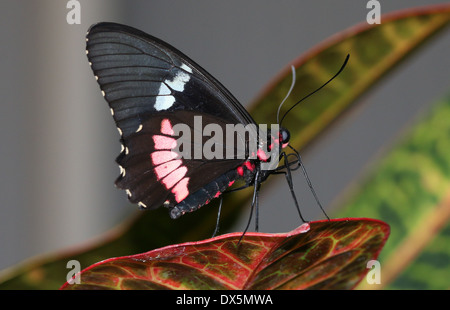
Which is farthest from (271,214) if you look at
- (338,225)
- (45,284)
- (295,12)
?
(338,225)

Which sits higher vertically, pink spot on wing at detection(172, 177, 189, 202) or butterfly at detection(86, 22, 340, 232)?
butterfly at detection(86, 22, 340, 232)

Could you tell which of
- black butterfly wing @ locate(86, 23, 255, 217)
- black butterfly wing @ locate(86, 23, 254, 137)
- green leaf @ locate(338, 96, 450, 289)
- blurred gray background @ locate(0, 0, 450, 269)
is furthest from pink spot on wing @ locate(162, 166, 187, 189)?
blurred gray background @ locate(0, 0, 450, 269)

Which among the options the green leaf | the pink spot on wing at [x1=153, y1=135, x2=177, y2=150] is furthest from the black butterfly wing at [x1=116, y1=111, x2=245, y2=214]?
the green leaf

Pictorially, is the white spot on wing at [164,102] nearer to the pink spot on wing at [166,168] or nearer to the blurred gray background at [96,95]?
the pink spot on wing at [166,168]

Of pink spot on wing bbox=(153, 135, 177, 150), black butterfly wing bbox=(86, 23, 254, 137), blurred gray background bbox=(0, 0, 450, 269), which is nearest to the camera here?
black butterfly wing bbox=(86, 23, 254, 137)

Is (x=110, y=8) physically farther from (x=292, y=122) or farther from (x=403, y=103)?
(x=292, y=122)

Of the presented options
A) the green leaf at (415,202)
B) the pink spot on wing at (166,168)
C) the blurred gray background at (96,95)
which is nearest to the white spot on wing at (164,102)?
the pink spot on wing at (166,168)

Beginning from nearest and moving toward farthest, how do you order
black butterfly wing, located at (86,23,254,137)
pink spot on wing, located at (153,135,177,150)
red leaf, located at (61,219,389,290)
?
red leaf, located at (61,219,389,290) → black butterfly wing, located at (86,23,254,137) → pink spot on wing, located at (153,135,177,150)

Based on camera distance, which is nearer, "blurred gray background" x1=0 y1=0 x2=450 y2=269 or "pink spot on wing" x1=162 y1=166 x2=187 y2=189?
"pink spot on wing" x1=162 y1=166 x2=187 y2=189

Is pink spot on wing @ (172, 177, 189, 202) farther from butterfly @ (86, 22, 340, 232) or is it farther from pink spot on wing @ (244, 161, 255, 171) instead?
pink spot on wing @ (244, 161, 255, 171)

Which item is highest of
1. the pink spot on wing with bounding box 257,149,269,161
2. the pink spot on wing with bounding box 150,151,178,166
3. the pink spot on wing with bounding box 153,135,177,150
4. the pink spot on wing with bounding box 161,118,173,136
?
the pink spot on wing with bounding box 161,118,173,136
